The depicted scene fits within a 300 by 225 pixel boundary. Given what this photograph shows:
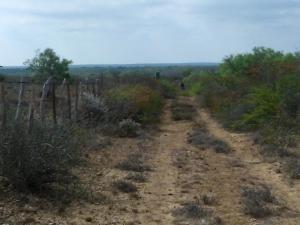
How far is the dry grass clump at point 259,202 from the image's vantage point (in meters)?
8.41

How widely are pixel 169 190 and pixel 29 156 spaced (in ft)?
8.60

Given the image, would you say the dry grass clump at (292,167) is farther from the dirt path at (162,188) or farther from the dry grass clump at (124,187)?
the dry grass clump at (124,187)

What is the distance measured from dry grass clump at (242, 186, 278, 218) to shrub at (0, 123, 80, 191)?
10.0 ft

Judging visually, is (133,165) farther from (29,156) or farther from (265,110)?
(265,110)

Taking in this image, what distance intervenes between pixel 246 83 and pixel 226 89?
1.93 meters

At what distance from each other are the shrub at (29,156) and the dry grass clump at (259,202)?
10.0 ft

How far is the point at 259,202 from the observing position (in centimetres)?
894

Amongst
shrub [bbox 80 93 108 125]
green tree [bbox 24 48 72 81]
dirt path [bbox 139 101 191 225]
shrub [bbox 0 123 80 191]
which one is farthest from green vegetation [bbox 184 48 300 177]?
green tree [bbox 24 48 72 81]

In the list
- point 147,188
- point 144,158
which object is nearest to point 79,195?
point 147,188

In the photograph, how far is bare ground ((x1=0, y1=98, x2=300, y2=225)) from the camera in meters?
8.12

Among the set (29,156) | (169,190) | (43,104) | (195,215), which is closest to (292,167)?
(169,190)

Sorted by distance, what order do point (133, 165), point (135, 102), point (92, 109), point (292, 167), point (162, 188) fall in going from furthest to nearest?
point (135, 102)
point (92, 109)
point (133, 165)
point (292, 167)
point (162, 188)

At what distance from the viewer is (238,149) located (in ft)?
52.0

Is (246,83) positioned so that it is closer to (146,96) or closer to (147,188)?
(146,96)
